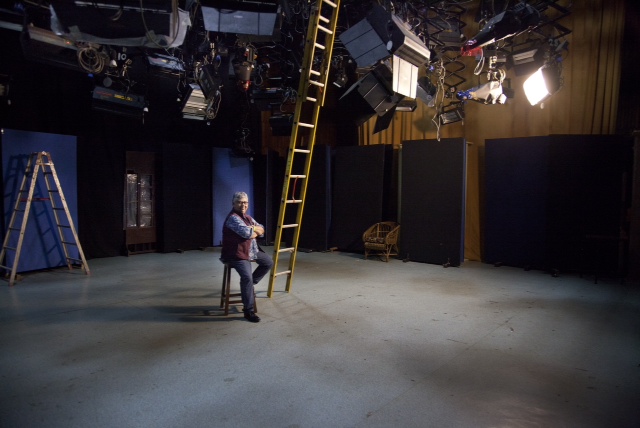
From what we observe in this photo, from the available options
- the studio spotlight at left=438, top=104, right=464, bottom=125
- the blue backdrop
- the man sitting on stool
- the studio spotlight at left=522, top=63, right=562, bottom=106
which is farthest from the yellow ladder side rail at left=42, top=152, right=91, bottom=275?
the studio spotlight at left=522, top=63, right=562, bottom=106

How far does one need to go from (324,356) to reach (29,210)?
5379 millimetres

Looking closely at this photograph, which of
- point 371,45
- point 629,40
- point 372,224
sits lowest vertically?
point 372,224

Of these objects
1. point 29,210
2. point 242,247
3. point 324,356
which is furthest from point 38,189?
point 324,356

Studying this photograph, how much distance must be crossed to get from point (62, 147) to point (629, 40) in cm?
967

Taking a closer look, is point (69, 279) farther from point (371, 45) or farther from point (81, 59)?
point (371, 45)

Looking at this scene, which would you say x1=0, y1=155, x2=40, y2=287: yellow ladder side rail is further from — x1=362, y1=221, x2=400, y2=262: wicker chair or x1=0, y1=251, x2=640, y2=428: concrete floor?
x1=362, y1=221, x2=400, y2=262: wicker chair

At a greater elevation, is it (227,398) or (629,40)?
(629,40)

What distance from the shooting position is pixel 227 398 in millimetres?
2930

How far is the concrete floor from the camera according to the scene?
2.76 meters

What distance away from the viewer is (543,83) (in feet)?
22.0

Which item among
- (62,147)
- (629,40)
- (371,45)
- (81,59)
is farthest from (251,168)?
(629,40)

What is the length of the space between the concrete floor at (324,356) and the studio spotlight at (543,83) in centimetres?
294

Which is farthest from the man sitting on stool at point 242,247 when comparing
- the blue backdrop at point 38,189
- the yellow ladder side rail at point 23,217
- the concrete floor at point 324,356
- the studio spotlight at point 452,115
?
the studio spotlight at point 452,115

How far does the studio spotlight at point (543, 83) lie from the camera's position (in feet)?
21.4
